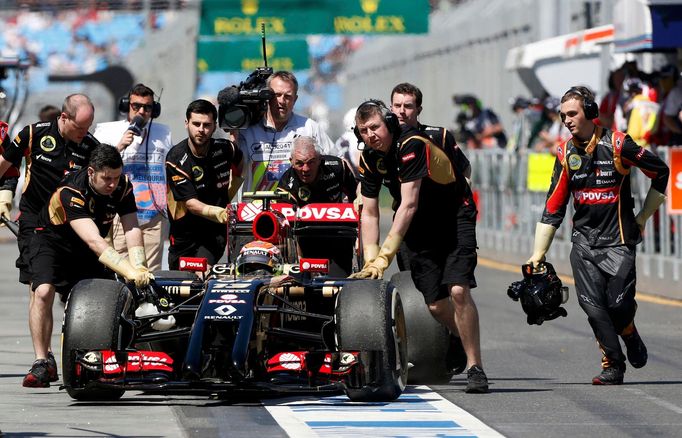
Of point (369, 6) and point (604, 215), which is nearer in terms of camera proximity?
point (604, 215)

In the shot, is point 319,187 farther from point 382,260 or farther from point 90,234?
point 90,234

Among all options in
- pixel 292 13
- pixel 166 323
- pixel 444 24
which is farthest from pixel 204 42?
pixel 166 323

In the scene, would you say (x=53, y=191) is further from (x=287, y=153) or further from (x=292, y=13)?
(x=292, y=13)

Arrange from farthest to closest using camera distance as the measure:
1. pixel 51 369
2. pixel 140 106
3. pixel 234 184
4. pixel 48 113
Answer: pixel 48 113 → pixel 140 106 → pixel 234 184 → pixel 51 369

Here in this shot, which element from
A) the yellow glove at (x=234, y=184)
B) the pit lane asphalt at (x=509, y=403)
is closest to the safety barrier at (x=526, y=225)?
the pit lane asphalt at (x=509, y=403)

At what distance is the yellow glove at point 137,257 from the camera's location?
11531 mm

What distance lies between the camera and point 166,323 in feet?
37.5

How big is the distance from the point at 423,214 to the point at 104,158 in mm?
1968

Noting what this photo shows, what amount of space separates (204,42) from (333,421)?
29593 millimetres

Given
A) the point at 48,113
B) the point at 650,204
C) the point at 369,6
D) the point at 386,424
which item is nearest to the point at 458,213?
the point at 650,204

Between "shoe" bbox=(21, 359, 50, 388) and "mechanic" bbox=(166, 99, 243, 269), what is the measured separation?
1.58 metres

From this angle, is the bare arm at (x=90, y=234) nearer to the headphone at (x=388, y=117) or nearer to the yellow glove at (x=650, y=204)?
the headphone at (x=388, y=117)

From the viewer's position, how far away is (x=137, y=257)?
11.6m

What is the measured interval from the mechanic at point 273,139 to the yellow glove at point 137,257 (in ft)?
5.82
